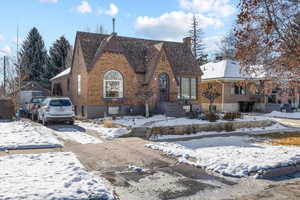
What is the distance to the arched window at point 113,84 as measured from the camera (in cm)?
2050

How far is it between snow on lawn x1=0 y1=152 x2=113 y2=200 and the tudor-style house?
12.4 m

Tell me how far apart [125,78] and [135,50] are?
10.8 ft

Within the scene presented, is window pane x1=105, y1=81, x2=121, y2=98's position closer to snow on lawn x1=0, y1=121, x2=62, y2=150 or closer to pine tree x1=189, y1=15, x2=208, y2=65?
snow on lawn x1=0, y1=121, x2=62, y2=150

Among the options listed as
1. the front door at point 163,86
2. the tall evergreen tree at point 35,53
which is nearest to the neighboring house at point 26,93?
the tall evergreen tree at point 35,53

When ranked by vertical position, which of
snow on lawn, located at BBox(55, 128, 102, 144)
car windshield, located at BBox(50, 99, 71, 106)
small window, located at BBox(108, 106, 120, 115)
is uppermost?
car windshield, located at BBox(50, 99, 71, 106)

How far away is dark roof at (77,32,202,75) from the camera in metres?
20.5

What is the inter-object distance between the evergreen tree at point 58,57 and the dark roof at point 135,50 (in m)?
23.3

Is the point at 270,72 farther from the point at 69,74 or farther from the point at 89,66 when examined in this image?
the point at 69,74

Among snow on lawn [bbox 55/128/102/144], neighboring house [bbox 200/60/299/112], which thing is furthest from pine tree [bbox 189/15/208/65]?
snow on lawn [bbox 55/128/102/144]

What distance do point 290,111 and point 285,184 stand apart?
918 inches

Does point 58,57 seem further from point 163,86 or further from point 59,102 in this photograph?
point 59,102

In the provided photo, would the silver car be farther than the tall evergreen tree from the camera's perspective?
No

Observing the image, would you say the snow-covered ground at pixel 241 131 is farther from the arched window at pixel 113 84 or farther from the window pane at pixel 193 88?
the arched window at pixel 113 84

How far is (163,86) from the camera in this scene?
22094mm
